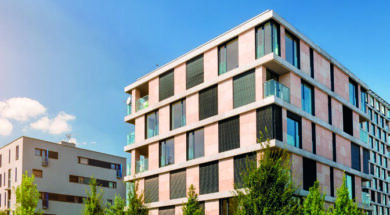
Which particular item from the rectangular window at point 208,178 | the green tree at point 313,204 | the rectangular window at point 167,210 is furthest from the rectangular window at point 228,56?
the green tree at point 313,204

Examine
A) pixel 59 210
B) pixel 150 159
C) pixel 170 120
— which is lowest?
pixel 59 210

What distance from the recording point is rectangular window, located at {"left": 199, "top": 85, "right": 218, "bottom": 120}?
34.5m

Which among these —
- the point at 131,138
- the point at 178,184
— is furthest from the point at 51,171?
the point at 178,184

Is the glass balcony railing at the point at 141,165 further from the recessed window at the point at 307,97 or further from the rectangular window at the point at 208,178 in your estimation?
the recessed window at the point at 307,97

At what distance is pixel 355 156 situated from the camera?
38.7 metres

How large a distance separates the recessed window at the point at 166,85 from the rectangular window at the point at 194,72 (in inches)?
84.3

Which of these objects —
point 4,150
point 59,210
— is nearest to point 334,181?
point 59,210

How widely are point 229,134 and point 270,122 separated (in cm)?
367

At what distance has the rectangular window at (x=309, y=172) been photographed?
31875 millimetres

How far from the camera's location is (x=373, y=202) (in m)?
77.2

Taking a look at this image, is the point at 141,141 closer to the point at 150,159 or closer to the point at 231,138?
the point at 150,159

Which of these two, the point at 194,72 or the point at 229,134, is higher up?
the point at 194,72

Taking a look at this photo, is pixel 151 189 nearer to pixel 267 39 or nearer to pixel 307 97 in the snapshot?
pixel 307 97

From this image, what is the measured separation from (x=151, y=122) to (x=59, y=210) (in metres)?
24.8
